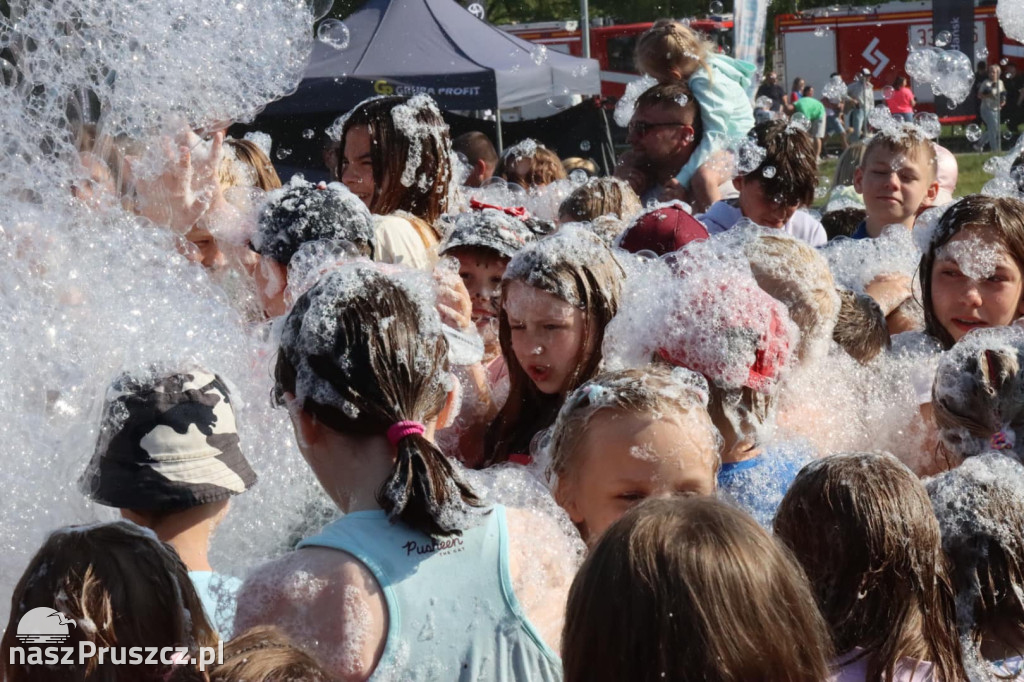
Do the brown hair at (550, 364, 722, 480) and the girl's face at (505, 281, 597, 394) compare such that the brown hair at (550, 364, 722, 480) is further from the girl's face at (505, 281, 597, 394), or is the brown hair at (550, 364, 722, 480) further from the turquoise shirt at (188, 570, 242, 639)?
the turquoise shirt at (188, 570, 242, 639)

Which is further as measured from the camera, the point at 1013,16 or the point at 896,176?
the point at 1013,16

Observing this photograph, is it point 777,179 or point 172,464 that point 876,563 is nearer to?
point 172,464

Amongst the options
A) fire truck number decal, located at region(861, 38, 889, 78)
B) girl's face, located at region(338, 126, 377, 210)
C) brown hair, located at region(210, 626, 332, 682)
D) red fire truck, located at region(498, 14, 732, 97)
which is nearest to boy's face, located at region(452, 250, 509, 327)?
girl's face, located at region(338, 126, 377, 210)

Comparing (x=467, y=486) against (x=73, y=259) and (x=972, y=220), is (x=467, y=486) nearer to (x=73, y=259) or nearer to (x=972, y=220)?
(x=73, y=259)

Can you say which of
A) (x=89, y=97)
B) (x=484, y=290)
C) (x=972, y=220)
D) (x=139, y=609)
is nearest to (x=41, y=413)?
(x=139, y=609)

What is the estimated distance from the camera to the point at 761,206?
4191 mm

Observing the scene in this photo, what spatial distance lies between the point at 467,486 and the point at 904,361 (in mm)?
1801

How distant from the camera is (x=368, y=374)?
1.72 metres

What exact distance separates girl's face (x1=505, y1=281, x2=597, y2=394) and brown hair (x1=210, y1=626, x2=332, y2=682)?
1.32 meters

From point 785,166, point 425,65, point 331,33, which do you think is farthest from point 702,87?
point 425,65

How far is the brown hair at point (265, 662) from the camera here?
4.38 feet

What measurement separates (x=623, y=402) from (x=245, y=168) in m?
2.40

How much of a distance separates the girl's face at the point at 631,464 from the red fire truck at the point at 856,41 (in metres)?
19.6

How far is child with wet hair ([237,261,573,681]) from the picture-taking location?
1613 millimetres
